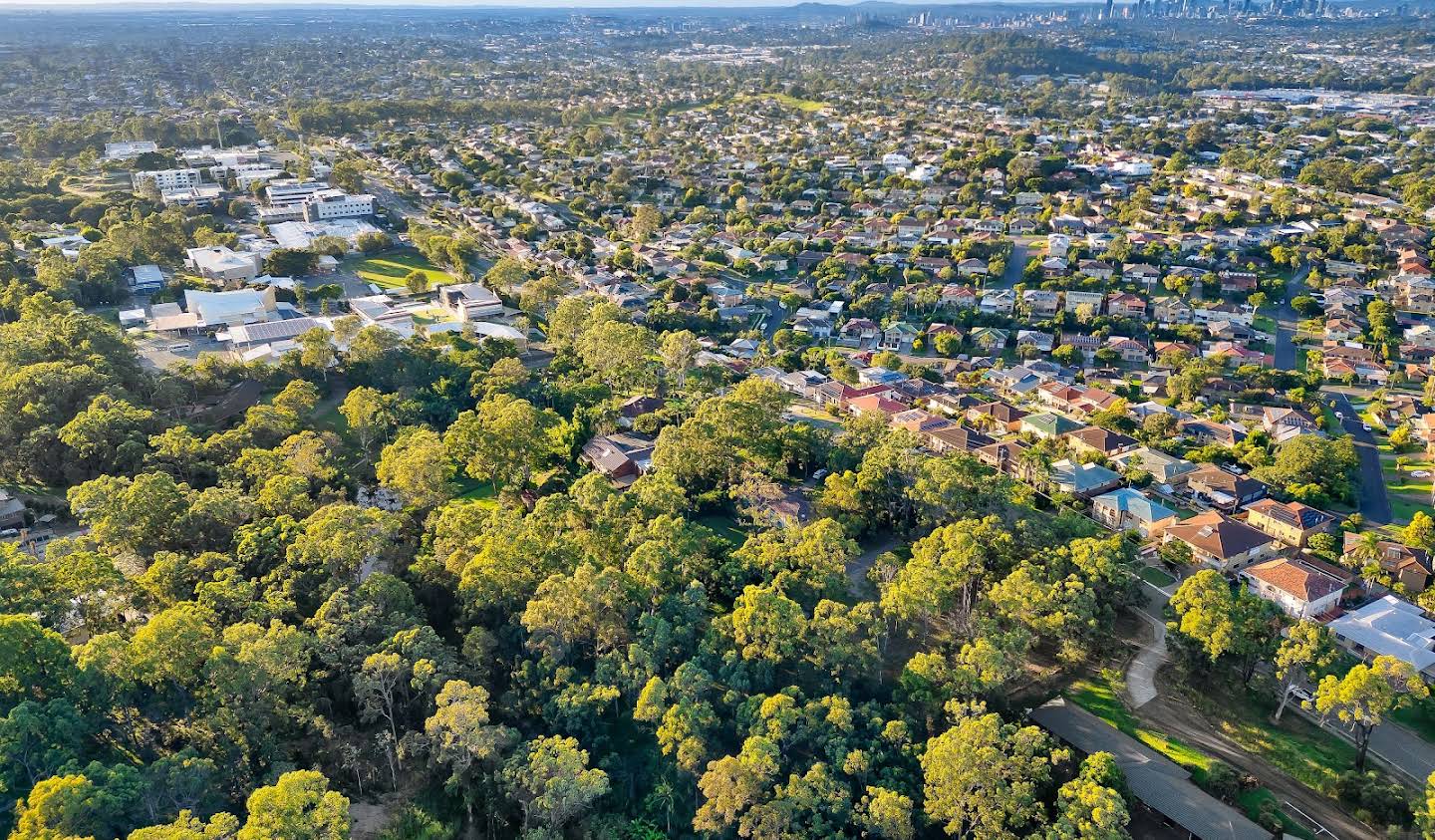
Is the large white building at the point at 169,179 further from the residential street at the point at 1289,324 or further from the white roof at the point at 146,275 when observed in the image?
the residential street at the point at 1289,324

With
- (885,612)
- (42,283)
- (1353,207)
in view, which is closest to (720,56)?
(1353,207)

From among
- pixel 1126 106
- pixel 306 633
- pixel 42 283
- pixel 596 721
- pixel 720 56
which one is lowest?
pixel 596 721

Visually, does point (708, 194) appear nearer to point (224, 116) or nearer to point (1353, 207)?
point (1353, 207)

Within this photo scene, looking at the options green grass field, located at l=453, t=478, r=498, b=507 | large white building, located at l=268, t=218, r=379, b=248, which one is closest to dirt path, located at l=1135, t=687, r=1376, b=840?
green grass field, located at l=453, t=478, r=498, b=507

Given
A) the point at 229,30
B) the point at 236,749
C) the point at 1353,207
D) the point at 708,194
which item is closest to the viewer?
the point at 236,749

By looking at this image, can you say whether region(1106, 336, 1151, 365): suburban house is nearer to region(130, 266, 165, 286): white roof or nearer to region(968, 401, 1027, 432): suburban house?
region(968, 401, 1027, 432): suburban house

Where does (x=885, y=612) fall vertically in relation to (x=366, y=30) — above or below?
below

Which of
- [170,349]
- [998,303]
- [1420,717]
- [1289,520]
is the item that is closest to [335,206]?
[170,349]
